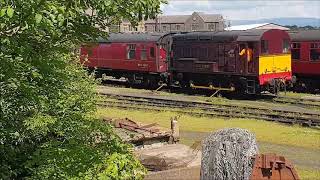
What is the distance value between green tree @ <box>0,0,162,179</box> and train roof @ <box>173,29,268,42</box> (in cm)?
2240

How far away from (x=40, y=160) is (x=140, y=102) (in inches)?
889

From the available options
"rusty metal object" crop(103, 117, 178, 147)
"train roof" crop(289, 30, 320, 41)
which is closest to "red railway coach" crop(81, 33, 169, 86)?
"train roof" crop(289, 30, 320, 41)

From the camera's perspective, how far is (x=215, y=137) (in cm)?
625

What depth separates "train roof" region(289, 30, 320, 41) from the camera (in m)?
30.4

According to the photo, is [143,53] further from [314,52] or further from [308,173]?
[308,173]

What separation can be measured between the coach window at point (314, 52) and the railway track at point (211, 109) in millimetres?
7531

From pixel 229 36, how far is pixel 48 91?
23.6 m

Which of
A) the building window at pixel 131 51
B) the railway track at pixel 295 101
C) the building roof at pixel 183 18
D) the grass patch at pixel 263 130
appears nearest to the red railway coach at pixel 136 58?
the building window at pixel 131 51

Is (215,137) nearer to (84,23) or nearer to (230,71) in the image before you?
(84,23)

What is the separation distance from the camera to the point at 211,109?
989 inches

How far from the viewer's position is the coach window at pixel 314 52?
30098 mm

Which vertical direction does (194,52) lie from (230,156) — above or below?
above

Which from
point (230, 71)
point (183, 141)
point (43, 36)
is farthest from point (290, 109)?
point (43, 36)

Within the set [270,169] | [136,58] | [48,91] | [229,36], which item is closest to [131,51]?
[136,58]
